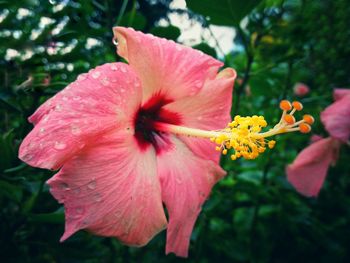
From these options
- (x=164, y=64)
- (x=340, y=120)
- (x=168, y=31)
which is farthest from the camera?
(x=340, y=120)

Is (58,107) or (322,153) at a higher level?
(58,107)

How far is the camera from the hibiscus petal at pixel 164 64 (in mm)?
943

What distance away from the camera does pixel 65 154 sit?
80 cm

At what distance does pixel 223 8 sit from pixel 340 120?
66 cm

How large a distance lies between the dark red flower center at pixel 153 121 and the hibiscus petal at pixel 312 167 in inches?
27.5

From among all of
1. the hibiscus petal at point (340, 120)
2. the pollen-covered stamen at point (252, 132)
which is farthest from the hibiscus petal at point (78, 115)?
the hibiscus petal at point (340, 120)

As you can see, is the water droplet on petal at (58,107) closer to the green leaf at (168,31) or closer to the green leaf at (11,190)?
the green leaf at (11,190)

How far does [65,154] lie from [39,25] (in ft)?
2.44

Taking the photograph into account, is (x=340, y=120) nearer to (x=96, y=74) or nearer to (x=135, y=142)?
(x=135, y=142)

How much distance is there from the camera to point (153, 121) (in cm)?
113

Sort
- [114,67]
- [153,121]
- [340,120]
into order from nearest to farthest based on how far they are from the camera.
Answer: [114,67] < [153,121] < [340,120]

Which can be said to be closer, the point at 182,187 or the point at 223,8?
the point at 182,187

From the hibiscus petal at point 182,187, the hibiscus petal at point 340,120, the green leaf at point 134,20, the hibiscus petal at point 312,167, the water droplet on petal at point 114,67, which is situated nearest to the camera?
the water droplet on petal at point 114,67

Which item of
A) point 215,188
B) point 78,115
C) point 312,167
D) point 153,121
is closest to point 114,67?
point 78,115
